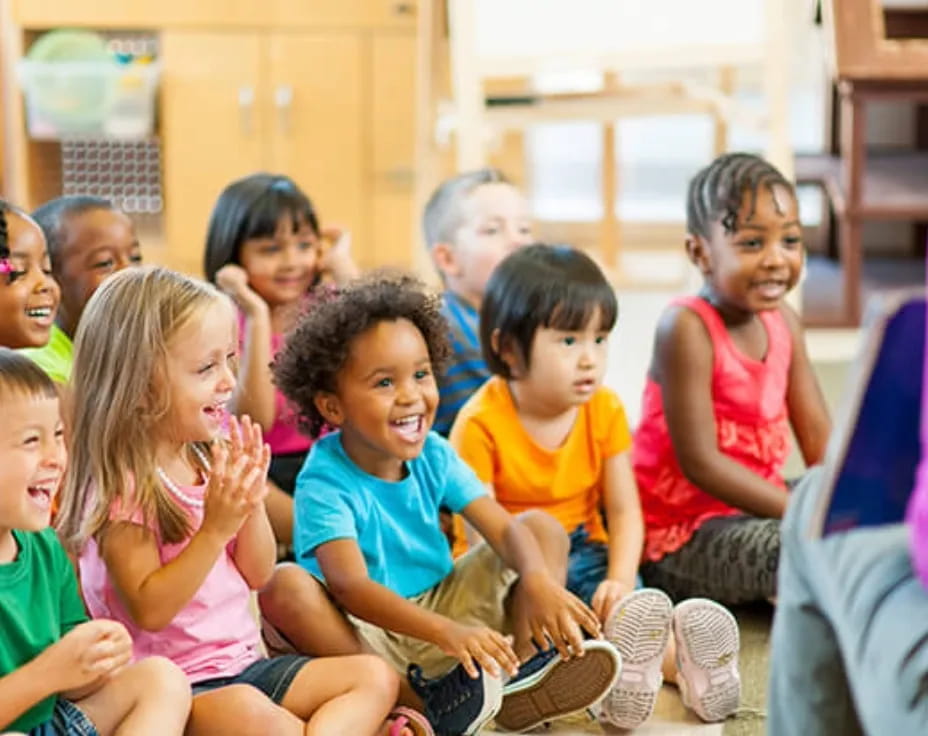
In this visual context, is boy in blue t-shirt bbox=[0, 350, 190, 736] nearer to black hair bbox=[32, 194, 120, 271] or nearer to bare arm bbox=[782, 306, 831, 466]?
black hair bbox=[32, 194, 120, 271]

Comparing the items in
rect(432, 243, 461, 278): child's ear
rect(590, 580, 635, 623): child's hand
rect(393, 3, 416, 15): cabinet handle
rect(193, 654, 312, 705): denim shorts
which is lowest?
rect(193, 654, 312, 705): denim shorts

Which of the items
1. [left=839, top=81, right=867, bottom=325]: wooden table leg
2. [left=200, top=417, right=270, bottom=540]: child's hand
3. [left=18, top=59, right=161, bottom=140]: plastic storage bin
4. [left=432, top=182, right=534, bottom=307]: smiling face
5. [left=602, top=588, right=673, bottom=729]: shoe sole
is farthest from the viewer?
[left=18, top=59, right=161, bottom=140]: plastic storage bin

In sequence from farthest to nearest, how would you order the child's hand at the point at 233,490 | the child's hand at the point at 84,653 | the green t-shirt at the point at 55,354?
the green t-shirt at the point at 55,354, the child's hand at the point at 233,490, the child's hand at the point at 84,653

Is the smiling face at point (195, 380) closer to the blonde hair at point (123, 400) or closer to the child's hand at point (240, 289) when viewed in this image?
the blonde hair at point (123, 400)

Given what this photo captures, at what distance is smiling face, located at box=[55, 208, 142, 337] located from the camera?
83.6 inches

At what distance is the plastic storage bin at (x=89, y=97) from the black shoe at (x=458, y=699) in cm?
254

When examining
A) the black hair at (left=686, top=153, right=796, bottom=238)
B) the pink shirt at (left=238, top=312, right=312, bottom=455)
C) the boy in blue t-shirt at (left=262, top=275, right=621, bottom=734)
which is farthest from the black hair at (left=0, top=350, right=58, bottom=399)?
the black hair at (left=686, top=153, right=796, bottom=238)

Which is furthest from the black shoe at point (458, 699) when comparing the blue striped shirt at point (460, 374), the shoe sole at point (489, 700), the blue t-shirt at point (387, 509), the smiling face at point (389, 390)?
the blue striped shirt at point (460, 374)

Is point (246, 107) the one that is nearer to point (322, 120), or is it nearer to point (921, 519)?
point (322, 120)

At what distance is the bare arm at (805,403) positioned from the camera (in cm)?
220

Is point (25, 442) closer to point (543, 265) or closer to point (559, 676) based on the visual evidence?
point (559, 676)

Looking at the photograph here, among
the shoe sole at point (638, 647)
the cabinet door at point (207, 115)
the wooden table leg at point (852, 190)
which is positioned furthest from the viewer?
the cabinet door at point (207, 115)

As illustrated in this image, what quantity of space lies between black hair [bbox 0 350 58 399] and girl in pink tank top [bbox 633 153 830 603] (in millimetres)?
899

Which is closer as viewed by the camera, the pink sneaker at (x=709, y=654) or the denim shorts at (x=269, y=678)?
the denim shorts at (x=269, y=678)
